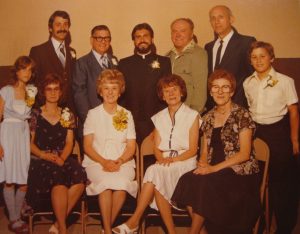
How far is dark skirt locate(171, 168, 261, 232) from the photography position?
325 centimetres

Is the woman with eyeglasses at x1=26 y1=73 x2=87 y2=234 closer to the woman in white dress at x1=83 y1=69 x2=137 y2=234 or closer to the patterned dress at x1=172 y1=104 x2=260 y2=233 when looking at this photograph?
the woman in white dress at x1=83 y1=69 x2=137 y2=234

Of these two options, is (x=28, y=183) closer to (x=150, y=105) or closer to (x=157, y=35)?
(x=150, y=105)

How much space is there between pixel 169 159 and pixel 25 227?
1503 millimetres

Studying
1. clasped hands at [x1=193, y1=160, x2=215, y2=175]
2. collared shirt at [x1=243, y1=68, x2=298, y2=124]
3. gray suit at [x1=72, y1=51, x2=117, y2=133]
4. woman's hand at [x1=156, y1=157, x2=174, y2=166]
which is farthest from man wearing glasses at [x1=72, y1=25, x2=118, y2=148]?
collared shirt at [x1=243, y1=68, x2=298, y2=124]

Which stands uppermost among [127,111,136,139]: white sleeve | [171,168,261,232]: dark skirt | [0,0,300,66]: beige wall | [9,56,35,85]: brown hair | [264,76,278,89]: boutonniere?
[0,0,300,66]: beige wall

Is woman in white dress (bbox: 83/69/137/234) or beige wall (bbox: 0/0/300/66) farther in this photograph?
beige wall (bbox: 0/0/300/66)

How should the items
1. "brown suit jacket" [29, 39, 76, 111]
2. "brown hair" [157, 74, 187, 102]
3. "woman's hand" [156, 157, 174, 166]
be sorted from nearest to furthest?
"woman's hand" [156, 157, 174, 166], "brown hair" [157, 74, 187, 102], "brown suit jacket" [29, 39, 76, 111]

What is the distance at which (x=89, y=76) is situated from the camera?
4312 millimetres

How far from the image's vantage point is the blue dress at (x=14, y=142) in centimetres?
393

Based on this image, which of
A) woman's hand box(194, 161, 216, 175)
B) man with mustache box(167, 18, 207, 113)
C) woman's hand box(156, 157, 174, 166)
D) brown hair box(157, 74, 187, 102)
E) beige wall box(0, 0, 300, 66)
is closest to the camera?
woman's hand box(194, 161, 216, 175)

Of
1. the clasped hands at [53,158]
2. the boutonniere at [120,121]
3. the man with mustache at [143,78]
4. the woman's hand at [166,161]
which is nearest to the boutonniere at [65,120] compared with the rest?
the clasped hands at [53,158]

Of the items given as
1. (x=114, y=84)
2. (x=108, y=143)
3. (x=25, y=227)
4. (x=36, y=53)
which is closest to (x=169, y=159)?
(x=108, y=143)

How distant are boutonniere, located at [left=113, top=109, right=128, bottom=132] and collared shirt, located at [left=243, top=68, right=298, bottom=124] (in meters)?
1.23

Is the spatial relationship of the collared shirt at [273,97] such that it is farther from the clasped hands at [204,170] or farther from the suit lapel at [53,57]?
the suit lapel at [53,57]
